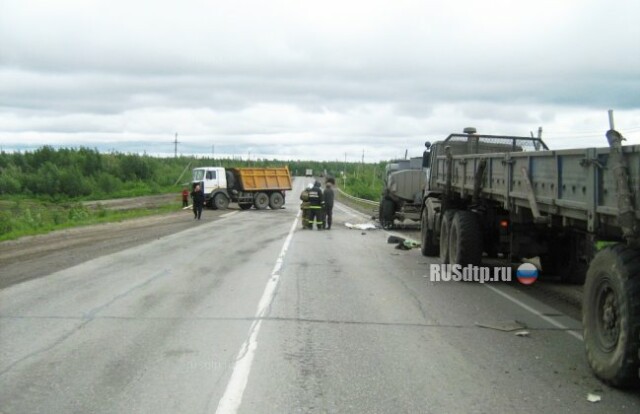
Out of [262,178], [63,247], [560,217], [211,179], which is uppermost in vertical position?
[262,178]

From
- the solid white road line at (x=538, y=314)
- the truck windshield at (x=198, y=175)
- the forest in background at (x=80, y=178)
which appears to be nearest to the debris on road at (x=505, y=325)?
the solid white road line at (x=538, y=314)

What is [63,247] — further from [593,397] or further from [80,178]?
[80,178]

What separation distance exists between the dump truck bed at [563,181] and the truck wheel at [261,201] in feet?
104

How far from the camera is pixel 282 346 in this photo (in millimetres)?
6977

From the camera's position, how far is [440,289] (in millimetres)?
11148

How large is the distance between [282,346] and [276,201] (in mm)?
37176

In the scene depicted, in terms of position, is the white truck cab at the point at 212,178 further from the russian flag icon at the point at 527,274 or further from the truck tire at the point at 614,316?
the truck tire at the point at 614,316

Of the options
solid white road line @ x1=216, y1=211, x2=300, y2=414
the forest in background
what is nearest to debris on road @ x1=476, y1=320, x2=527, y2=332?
solid white road line @ x1=216, y1=211, x2=300, y2=414

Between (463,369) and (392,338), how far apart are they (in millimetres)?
1308

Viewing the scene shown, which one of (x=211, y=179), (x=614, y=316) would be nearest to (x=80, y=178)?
(x=211, y=179)

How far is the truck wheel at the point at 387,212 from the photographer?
26578 millimetres

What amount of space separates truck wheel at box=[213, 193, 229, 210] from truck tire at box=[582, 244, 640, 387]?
36.2m

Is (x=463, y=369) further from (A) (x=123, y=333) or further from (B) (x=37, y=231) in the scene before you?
(B) (x=37, y=231)

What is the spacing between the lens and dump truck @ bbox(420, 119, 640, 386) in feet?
18.8
